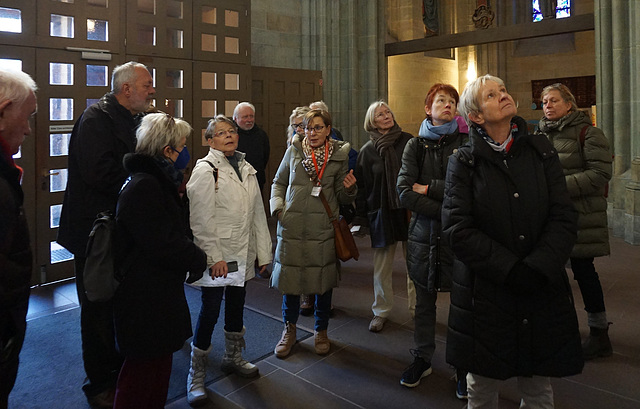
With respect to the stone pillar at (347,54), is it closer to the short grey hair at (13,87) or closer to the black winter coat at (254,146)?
the black winter coat at (254,146)

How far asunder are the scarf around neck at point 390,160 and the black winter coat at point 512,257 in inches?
61.3

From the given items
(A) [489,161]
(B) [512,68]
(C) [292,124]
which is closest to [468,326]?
(A) [489,161]

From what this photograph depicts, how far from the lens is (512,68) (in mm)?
14227

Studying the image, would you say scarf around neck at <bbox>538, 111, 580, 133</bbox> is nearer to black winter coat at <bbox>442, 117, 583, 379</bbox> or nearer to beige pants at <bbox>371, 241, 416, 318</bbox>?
beige pants at <bbox>371, 241, 416, 318</bbox>

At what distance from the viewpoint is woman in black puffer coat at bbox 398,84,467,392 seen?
2621mm

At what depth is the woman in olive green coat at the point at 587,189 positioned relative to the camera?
3.01 metres

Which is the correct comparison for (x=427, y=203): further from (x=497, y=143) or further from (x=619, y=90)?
(x=619, y=90)

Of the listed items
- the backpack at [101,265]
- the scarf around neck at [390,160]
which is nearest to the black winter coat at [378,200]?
the scarf around neck at [390,160]

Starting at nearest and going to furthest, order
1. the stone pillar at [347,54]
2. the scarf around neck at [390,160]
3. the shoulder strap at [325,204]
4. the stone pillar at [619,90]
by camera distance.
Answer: the shoulder strap at [325,204] → the scarf around neck at [390,160] → the stone pillar at [619,90] → the stone pillar at [347,54]

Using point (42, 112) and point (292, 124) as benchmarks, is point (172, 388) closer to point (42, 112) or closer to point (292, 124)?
point (292, 124)

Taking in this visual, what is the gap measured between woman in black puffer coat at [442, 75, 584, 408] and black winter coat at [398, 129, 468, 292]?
0.64m

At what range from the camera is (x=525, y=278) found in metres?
1.75

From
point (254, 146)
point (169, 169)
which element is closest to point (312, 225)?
point (169, 169)

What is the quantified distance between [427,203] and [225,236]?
1119 millimetres
